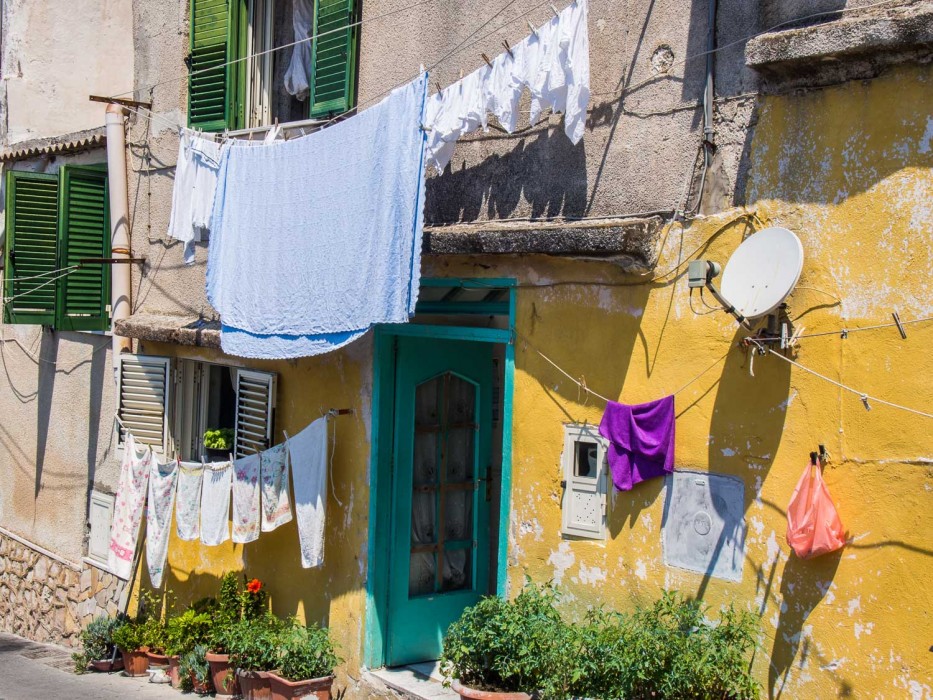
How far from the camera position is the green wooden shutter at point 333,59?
7879 mm

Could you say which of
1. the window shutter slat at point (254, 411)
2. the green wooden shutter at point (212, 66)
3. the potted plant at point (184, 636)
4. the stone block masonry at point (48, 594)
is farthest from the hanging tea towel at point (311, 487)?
the stone block masonry at point (48, 594)

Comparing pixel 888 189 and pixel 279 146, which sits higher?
pixel 279 146

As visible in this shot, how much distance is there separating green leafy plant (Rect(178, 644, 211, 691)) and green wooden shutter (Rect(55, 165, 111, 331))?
3765mm

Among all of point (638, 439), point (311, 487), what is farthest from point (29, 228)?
point (638, 439)

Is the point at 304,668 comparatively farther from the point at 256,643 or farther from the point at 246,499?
the point at 246,499

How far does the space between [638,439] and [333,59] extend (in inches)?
159

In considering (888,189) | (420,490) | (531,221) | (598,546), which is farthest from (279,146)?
(888,189)

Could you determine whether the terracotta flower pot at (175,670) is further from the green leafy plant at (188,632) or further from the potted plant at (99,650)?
the potted plant at (99,650)

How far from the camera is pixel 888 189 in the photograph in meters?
4.90

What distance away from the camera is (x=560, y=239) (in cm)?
602

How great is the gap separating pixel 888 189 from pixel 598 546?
8.30 feet

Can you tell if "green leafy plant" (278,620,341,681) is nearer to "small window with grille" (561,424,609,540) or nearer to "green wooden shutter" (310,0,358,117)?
"small window with grille" (561,424,609,540)

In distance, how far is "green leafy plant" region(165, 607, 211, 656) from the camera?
8.70 meters

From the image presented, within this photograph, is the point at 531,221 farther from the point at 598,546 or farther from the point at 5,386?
the point at 5,386
